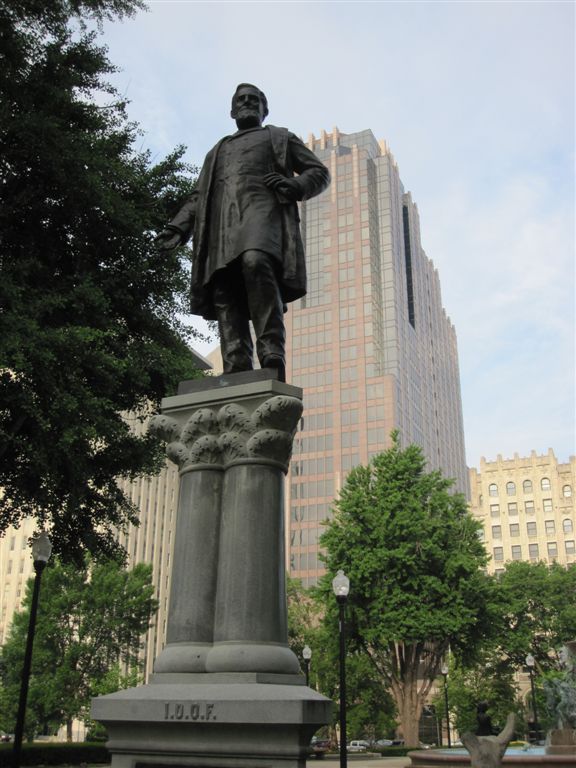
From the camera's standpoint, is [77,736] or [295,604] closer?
[295,604]

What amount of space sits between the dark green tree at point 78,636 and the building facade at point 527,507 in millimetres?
65523

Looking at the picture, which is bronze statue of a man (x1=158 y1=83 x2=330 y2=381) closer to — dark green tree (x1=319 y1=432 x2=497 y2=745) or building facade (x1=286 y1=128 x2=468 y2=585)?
dark green tree (x1=319 y1=432 x2=497 y2=745)

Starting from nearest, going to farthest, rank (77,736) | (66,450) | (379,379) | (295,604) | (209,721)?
1. (209,721)
2. (66,450)
3. (295,604)
4. (77,736)
5. (379,379)

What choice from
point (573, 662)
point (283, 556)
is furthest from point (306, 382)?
point (283, 556)

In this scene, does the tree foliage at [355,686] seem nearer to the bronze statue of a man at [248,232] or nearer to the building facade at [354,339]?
the bronze statue of a man at [248,232]

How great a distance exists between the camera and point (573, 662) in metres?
28.0

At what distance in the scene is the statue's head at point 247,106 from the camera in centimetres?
713

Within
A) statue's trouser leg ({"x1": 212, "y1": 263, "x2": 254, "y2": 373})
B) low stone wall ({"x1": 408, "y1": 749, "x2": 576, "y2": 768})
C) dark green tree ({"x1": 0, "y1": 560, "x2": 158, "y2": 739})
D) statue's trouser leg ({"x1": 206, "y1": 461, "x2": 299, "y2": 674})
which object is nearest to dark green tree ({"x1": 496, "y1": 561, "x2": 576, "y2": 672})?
dark green tree ({"x1": 0, "y1": 560, "x2": 158, "y2": 739})

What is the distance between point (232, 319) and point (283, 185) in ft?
4.30

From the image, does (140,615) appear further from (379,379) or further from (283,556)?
(379,379)

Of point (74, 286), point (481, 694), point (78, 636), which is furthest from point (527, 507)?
point (74, 286)

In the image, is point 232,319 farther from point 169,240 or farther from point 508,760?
point 508,760

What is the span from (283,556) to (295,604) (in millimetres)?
53046

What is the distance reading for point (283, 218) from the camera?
6.68 metres
